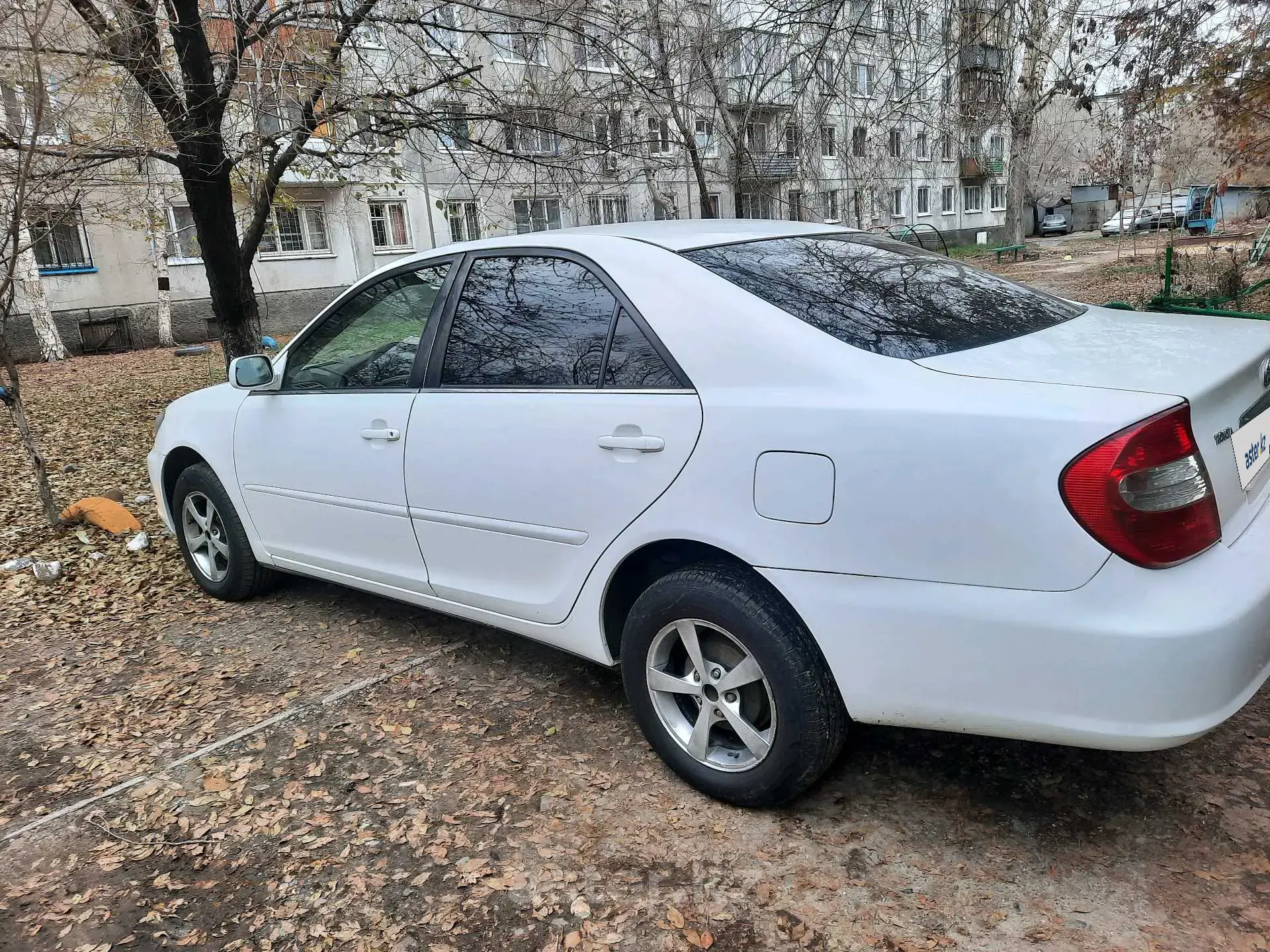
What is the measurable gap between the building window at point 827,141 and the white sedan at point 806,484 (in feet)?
22.3

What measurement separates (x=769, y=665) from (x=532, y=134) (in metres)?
7.35

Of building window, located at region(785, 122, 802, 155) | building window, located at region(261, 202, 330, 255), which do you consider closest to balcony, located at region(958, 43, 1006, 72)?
building window, located at region(785, 122, 802, 155)

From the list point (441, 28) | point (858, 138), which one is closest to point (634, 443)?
point (441, 28)

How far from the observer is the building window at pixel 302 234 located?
941 inches

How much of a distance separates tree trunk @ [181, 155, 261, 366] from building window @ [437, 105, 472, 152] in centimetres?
178

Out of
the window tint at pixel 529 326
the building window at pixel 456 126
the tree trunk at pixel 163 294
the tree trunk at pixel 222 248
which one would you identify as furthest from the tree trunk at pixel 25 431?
the tree trunk at pixel 163 294

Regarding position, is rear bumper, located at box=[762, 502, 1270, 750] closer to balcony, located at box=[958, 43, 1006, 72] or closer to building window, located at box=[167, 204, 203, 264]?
balcony, located at box=[958, 43, 1006, 72]

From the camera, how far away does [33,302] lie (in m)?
17.2

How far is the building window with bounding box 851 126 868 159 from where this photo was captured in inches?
376

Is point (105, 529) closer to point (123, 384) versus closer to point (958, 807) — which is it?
point (958, 807)

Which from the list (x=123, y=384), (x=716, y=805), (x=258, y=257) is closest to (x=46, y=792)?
(x=716, y=805)

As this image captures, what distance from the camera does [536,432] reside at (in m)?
2.91

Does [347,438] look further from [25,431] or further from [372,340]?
[25,431]

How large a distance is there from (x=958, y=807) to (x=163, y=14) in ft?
26.8
